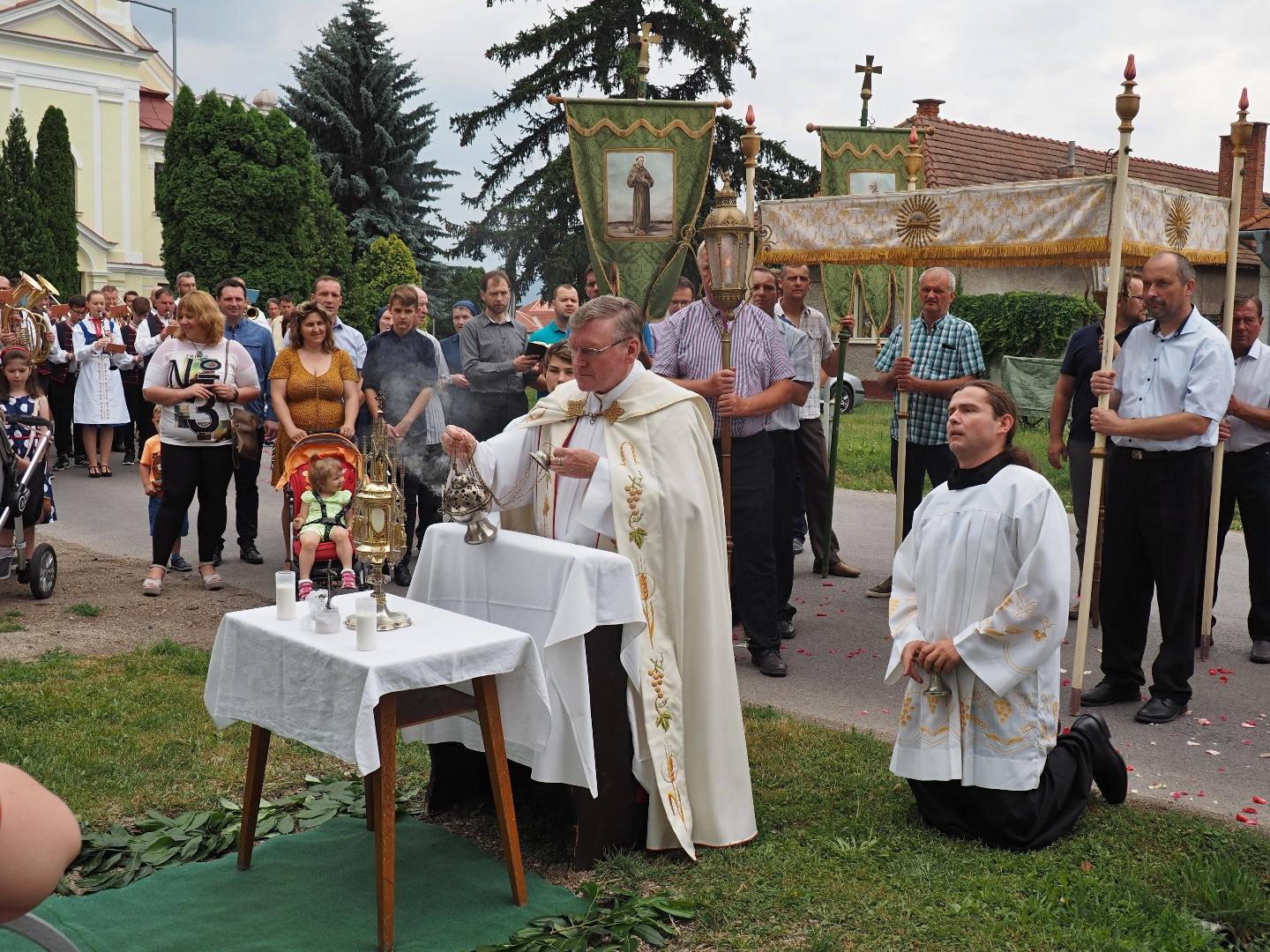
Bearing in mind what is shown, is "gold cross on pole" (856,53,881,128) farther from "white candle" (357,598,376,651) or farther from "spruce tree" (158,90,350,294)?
"spruce tree" (158,90,350,294)

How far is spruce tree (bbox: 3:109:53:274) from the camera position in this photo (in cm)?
3152

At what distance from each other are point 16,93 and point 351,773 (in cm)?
4335

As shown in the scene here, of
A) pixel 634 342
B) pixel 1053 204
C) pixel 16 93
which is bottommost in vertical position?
pixel 634 342

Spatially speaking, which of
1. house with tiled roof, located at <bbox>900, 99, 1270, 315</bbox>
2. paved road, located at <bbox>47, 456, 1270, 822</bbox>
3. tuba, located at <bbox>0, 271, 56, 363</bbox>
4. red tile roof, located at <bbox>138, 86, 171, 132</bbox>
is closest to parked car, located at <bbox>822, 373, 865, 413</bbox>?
house with tiled roof, located at <bbox>900, 99, 1270, 315</bbox>

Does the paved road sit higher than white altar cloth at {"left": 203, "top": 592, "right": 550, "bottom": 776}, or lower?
lower

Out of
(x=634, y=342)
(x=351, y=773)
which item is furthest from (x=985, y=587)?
(x=351, y=773)

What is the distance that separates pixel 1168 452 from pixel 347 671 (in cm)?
434

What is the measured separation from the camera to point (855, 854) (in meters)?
4.61

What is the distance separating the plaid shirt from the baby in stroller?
12.0 ft

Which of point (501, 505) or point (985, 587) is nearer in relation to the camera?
point (985, 587)

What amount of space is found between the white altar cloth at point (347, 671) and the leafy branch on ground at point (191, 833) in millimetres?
739

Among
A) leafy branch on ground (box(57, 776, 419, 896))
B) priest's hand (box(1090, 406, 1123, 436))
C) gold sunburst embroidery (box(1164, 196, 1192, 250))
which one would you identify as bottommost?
leafy branch on ground (box(57, 776, 419, 896))

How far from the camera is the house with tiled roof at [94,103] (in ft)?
138

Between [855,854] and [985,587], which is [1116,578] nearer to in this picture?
[985,587]
